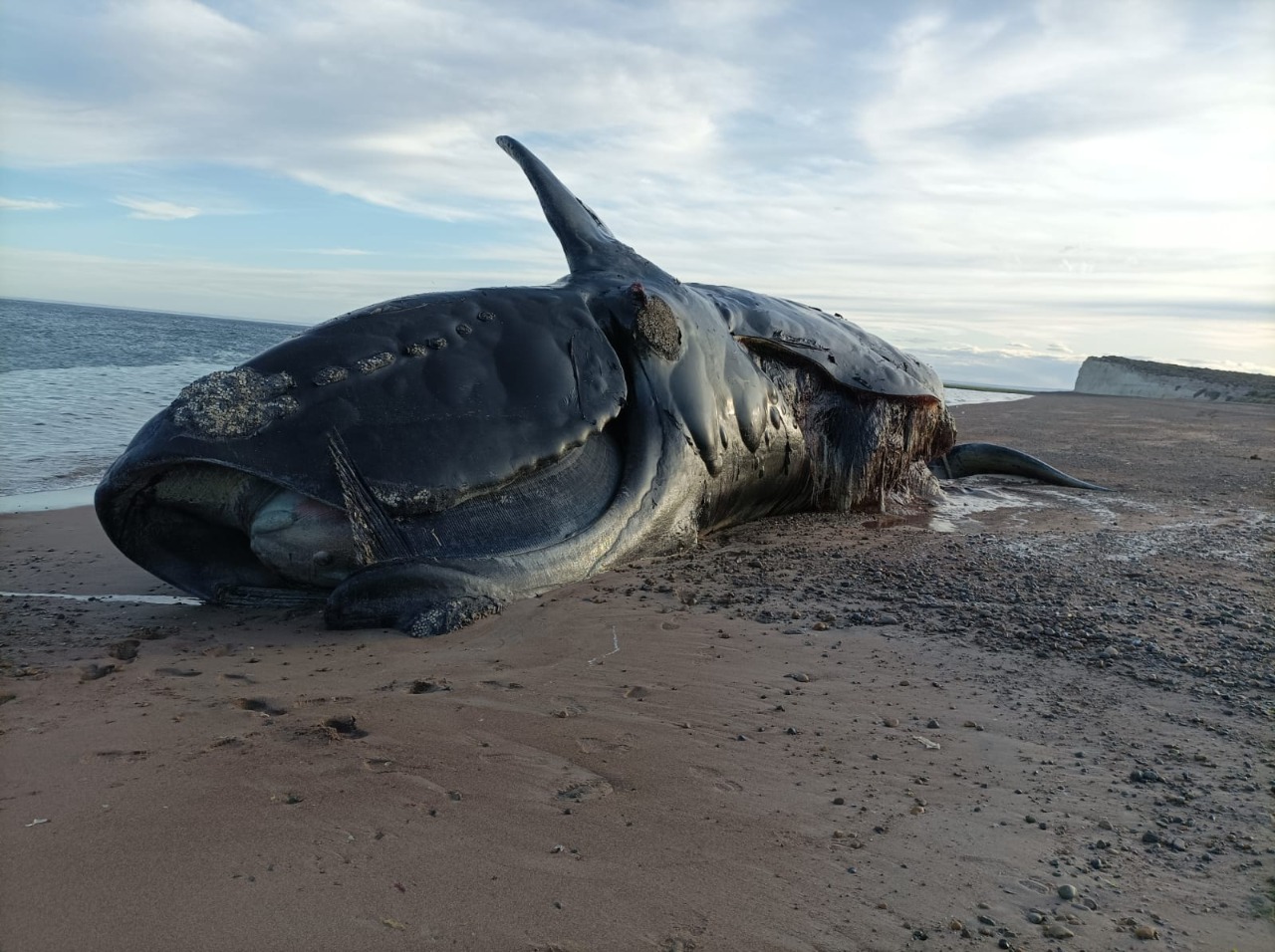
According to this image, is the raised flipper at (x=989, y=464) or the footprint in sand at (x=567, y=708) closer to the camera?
the footprint in sand at (x=567, y=708)

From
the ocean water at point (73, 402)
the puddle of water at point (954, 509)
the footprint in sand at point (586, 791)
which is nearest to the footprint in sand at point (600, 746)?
the footprint in sand at point (586, 791)

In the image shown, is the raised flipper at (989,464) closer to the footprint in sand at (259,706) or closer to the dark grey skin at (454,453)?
the dark grey skin at (454,453)

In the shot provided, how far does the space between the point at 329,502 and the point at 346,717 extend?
5.01 ft

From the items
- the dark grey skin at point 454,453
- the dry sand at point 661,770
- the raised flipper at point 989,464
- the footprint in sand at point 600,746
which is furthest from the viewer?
the raised flipper at point 989,464

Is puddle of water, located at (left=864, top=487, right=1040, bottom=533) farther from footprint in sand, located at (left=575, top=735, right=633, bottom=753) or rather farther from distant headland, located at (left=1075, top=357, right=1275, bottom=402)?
distant headland, located at (left=1075, top=357, right=1275, bottom=402)

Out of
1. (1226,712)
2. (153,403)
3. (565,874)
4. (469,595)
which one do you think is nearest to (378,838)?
(565,874)

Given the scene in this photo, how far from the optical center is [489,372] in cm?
523

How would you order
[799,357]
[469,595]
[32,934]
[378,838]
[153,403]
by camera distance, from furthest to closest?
[153,403] → [799,357] → [469,595] → [378,838] → [32,934]

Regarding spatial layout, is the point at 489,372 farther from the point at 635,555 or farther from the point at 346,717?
the point at 346,717

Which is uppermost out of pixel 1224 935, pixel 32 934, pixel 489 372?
pixel 489 372

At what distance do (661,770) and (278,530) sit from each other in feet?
8.16

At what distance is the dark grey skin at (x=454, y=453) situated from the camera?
4602 mm

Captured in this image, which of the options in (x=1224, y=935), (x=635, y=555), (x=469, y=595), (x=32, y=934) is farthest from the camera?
(x=635, y=555)

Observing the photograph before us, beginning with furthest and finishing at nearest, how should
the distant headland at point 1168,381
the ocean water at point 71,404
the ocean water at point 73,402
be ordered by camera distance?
the distant headland at point 1168,381, the ocean water at point 73,402, the ocean water at point 71,404
